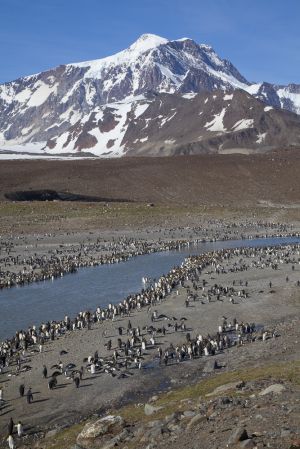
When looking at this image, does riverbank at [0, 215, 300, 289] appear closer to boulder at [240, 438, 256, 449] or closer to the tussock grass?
the tussock grass

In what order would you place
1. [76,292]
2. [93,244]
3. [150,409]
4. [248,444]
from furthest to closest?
[93,244]
[76,292]
[150,409]
[248,444]

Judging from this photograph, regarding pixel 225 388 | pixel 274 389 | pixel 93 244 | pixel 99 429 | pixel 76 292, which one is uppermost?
pixel 93 244

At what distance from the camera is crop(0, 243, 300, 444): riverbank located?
67.4 feet

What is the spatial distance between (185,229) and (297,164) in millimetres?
67360

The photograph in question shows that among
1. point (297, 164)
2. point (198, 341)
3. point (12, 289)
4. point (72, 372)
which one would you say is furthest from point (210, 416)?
point (297, 164)

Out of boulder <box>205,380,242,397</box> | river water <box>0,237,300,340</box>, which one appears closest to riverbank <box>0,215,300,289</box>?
river water <box>0,237,300,340</box>

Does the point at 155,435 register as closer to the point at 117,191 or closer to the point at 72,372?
the point at 72,372

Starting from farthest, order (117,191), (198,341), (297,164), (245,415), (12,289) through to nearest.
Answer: (297,164)
(117,191)
(12,289)
(198,341)
(245,415)

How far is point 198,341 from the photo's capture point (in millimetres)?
26141

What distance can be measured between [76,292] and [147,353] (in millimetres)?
17321

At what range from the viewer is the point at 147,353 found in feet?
85.5

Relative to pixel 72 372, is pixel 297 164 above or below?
above

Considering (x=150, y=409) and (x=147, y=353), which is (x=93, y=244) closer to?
(x=147, y=353)

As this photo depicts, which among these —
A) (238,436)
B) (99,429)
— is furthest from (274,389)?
(99,429)
